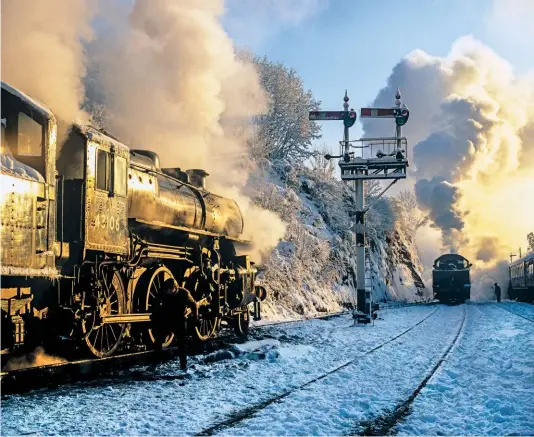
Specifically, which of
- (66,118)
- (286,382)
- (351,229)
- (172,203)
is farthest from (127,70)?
(351,229)

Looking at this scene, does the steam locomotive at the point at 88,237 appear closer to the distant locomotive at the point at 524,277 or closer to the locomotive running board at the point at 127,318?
the locomotive running board at the point at 127,318

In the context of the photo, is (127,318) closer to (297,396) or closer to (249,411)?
(297,396)

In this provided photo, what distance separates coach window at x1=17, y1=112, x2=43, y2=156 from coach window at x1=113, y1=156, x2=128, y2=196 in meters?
1.76

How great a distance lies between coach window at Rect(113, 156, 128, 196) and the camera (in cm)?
897

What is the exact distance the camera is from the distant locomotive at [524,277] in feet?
117

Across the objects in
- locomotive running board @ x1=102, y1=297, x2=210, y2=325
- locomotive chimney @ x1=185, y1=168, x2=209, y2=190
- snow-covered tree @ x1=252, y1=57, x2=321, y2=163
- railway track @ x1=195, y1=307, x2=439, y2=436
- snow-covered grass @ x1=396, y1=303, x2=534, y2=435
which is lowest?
snow-covered grass @ x1=396, y1=303, x2=534, y2=435

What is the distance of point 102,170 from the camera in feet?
28.4

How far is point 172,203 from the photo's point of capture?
11.2 meters

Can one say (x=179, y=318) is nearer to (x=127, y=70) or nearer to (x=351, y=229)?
(x=127, y=70)

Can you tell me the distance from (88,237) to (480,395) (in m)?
5.82

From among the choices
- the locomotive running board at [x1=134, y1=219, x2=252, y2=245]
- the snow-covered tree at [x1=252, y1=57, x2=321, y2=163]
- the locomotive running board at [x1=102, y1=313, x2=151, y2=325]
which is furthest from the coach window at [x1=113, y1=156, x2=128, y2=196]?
the snow-covered tree at [x1=252, y1=57, x2=321, y2=163]

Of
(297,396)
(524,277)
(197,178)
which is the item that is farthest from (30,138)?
(524,277)

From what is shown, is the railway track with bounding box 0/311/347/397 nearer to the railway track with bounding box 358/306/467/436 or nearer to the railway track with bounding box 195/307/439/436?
the railway track with bounding box 195/307/439/436

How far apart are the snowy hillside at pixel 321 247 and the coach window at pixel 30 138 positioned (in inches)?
538
